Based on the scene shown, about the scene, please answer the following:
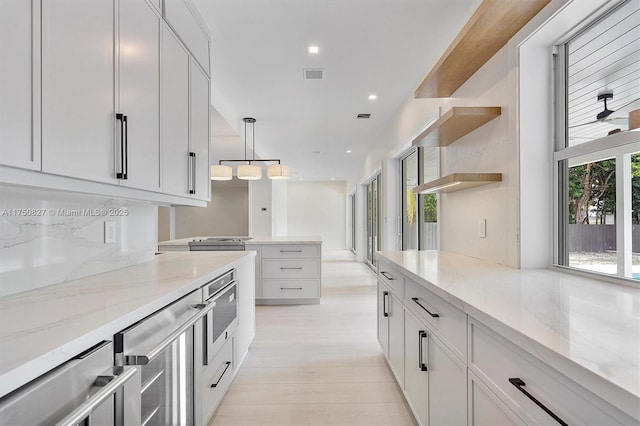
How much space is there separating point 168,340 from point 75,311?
0.33 m

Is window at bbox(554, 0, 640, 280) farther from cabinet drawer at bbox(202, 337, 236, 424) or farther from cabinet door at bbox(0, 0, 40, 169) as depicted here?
cabinet door at bbox(0, 0, 40, 169)

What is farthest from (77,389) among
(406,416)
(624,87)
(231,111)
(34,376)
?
(231,111)

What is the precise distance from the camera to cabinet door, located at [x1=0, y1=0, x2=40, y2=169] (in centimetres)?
89

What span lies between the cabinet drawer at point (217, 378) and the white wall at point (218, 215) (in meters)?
8.54

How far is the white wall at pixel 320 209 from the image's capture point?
1256cm

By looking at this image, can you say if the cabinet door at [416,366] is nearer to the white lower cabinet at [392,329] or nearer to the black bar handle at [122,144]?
the white lower cabinet at [392,329]

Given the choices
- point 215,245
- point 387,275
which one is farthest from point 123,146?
point 215,245

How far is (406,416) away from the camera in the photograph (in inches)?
75.8

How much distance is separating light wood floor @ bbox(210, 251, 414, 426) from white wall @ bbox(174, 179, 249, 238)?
6.92 meters

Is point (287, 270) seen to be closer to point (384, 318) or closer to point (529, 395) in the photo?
point (384, 318)

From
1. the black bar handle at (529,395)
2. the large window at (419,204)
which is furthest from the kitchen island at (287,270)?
the black bar handle at (529,395)

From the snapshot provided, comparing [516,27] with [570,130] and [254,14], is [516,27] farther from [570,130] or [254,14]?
[254,14]

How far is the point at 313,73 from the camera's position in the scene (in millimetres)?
3232

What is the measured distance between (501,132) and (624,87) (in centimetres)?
62
